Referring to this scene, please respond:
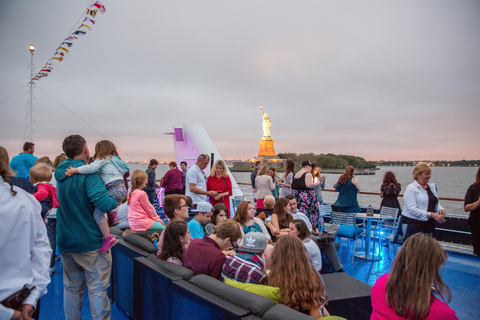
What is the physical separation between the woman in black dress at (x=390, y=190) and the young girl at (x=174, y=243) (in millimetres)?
4495

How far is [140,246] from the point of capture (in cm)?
278

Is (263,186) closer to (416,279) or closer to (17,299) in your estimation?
(416,279)

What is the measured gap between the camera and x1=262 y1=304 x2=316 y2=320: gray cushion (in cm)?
137

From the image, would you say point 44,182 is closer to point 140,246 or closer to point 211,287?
point 140,246

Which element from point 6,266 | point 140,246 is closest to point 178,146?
point 140,246

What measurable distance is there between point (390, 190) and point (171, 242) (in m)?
4.63

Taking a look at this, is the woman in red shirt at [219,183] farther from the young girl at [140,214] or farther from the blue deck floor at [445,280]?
the blue deck floor at [445,280]

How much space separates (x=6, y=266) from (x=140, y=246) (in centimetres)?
171

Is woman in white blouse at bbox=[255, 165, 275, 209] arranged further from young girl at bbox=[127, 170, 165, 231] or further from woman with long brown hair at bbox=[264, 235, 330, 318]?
woman with long brown hair at bbox=[264, 235, 330, 318]

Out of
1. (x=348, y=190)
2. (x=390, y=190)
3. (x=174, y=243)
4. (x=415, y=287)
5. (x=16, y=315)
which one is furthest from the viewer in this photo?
(x=348, y=190)

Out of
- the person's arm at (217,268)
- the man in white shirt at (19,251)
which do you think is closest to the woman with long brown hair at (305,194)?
the person's arm at (217,268)

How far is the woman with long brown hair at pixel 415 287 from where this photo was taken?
137 centimetres

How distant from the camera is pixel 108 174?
234cm

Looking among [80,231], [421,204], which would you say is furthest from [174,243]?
[421,204]
